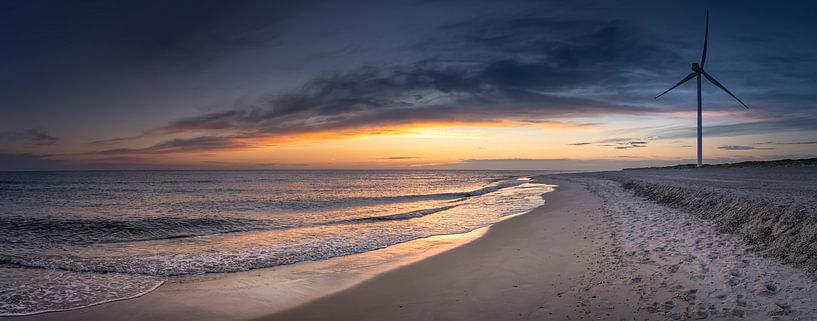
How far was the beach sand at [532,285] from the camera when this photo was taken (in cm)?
696

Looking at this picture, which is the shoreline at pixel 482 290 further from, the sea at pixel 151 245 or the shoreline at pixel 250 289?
the sea at pixel 151 245

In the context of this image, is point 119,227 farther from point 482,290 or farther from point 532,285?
point 532,285

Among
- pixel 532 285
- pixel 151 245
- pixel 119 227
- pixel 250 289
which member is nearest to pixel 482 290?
pixel 532 285

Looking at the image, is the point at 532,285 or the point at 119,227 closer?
the point at 532,285

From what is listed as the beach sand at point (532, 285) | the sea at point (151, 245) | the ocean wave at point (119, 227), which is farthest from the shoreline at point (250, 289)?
the ocean wave at point (119, 227)

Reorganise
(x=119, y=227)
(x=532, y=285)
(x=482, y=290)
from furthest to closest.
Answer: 1. (x=119, y=227)
2. (x=532, y=285)
3. (x=482, y=290)

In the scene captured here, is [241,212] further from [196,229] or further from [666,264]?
[666,264]

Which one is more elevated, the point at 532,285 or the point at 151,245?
the point at 532,285

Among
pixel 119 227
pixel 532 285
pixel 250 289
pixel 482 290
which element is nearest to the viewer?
pixel 482 290

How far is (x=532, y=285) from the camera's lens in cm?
892

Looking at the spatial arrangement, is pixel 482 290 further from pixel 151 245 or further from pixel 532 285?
pixel 151 245

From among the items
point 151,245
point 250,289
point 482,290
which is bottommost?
point 151,245

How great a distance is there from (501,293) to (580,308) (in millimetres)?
1739

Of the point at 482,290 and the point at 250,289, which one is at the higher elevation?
the point at 482,290
